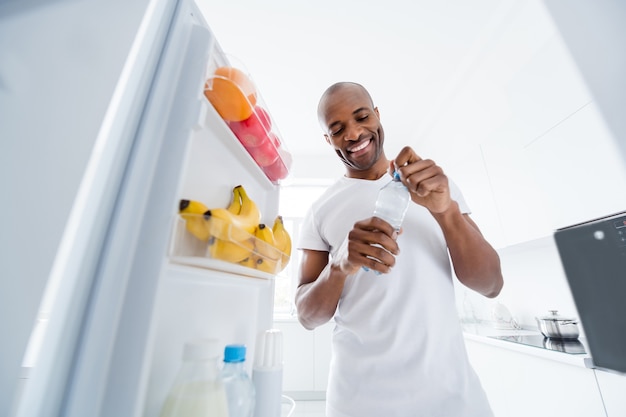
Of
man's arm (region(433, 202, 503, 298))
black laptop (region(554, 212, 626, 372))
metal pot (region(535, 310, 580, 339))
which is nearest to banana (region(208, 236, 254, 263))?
man's arm (region(433, 202, 503, 298))

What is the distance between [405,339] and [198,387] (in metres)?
0.48

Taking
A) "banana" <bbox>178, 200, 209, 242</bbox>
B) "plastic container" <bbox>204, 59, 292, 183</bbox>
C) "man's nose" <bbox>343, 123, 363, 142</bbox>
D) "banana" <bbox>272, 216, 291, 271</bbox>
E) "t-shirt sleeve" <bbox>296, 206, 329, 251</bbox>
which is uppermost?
"man's nose" <bbox>343, 123, 363, 142</bbox>

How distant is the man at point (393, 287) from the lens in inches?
22.2

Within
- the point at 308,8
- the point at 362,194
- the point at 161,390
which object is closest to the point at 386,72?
the point at 308,8

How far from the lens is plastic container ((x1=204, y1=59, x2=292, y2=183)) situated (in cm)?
48

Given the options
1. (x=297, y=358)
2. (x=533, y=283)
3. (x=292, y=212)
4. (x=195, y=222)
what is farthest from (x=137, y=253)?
(x=292, y=212)

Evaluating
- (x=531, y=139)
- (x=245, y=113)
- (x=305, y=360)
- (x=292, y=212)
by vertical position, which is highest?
(x=292, y=212)

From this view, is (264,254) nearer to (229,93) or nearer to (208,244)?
(208,244)

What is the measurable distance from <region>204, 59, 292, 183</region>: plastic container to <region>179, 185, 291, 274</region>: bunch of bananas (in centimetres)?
16

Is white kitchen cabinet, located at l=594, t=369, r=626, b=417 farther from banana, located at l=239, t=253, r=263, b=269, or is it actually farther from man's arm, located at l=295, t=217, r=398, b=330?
banana, located at l=239, t=253, r=263, b=269

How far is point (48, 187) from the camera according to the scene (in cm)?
35

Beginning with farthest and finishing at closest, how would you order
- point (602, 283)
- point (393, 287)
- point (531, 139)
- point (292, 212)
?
point (292, 212)
point (531, 139)
point (602, 283)
point (393, 287)

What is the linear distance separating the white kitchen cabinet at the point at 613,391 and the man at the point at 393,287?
592 mm

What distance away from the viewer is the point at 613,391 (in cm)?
85
